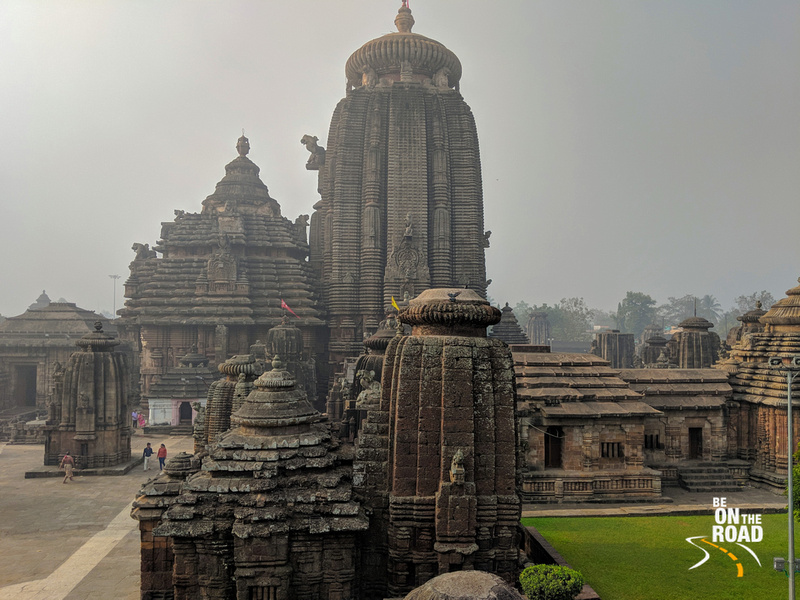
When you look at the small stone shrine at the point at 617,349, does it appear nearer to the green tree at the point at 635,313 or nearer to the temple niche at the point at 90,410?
the temple niche at the point at 90,410

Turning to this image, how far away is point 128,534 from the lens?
15664 millimetres

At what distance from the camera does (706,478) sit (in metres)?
19.1

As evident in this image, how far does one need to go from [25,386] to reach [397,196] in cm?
2755

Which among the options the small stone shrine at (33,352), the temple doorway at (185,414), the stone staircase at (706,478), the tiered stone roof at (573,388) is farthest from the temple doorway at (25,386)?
the stone staircase at (706,478)

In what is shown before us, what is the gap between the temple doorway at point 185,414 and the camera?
30.4m

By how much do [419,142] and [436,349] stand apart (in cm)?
2833

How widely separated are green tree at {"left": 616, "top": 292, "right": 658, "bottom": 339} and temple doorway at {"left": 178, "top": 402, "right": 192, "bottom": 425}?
308 ft

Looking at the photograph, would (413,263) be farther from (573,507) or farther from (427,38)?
(573,507)

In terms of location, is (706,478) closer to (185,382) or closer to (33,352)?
(185,382)

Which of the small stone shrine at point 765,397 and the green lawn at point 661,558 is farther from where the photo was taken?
the small stone shrine at point 765,397

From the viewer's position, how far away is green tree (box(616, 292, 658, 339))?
10756 cm

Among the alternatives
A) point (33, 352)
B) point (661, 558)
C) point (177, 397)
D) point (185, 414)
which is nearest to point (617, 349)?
point (185, 414)

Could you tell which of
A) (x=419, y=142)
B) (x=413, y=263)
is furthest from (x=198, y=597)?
(x=419, y=142)

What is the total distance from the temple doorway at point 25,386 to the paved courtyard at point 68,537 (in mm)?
14870
